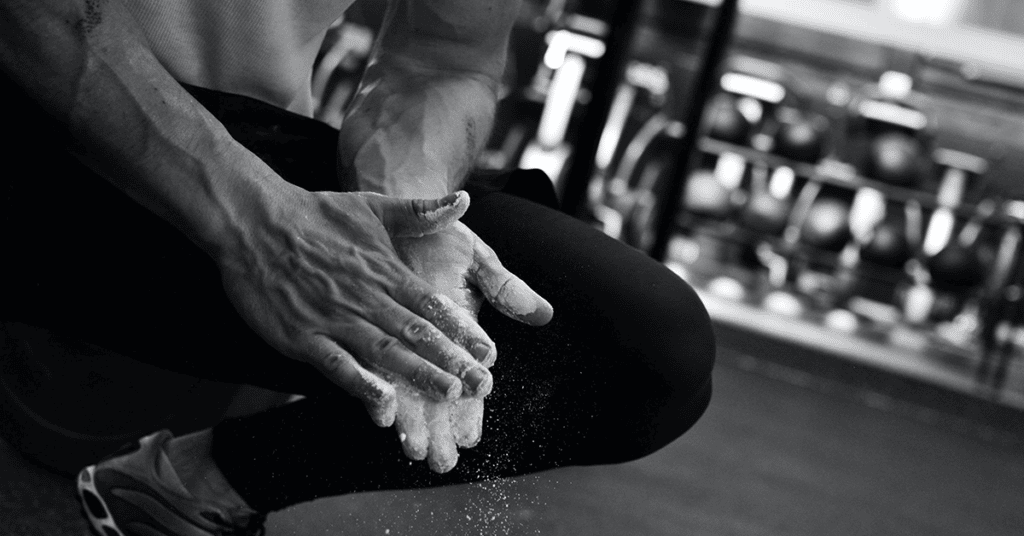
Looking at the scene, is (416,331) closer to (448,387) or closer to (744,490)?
(448,387)

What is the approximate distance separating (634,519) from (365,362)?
0.48m

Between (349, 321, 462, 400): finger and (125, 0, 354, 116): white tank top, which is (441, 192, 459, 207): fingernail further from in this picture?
(125, 0, 354, 116): white tank top

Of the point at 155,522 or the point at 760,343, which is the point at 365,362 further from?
the point at 760,343

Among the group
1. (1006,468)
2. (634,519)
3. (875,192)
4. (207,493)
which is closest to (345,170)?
(207,493)

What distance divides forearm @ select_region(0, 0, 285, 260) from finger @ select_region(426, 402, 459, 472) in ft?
0.46

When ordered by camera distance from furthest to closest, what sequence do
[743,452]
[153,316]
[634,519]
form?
[743,452] < [634,519] < [153,316]

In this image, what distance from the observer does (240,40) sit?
0.72 meters

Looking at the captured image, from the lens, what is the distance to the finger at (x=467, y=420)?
0.53m

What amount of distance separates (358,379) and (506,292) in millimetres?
92

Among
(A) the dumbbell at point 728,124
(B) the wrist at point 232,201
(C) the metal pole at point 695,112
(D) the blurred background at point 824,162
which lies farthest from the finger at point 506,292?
(A) the dumbbell at point 728,124

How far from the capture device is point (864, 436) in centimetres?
177

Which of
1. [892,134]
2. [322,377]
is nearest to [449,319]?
[322,377]

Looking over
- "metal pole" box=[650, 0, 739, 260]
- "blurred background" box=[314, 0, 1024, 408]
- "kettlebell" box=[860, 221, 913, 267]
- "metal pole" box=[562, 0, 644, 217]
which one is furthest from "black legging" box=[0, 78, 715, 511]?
"kettlebell" box=[860, 221, 913, 267]

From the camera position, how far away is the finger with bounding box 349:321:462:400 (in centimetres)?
51
